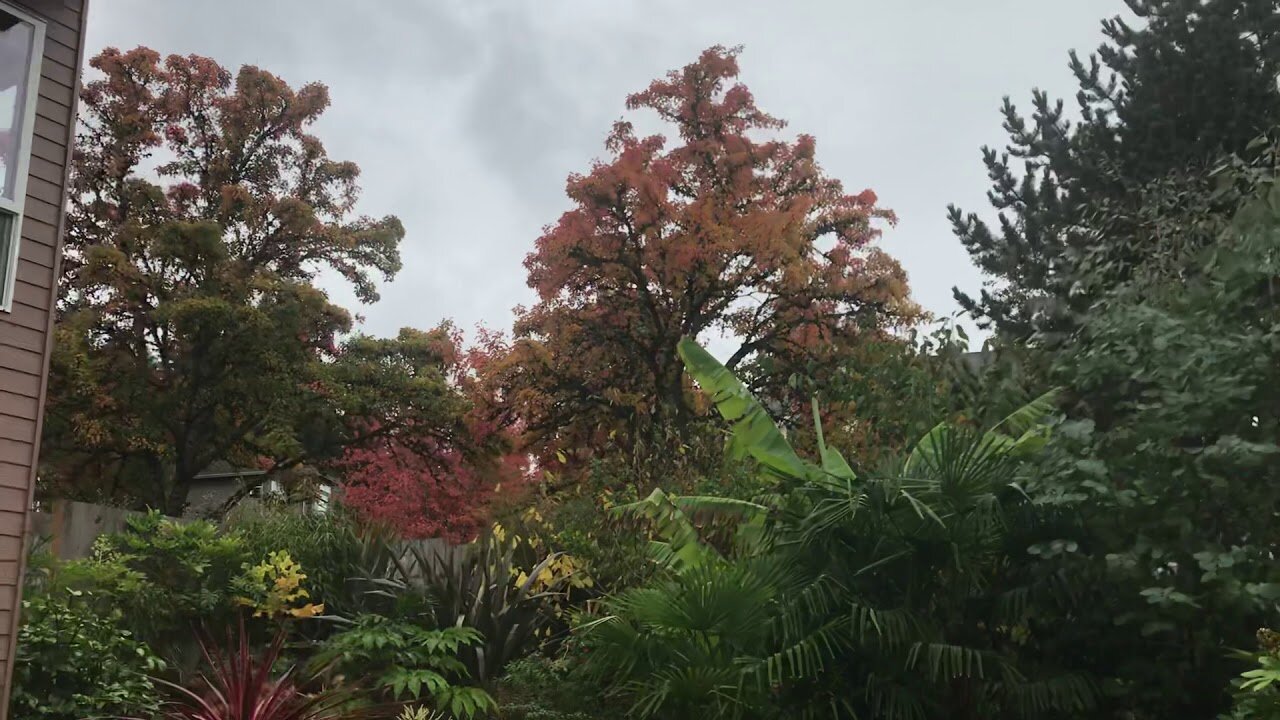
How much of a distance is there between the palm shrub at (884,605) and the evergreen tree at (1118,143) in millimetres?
2313

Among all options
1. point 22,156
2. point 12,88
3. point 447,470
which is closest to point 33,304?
point 22,156

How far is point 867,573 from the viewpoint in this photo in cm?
707

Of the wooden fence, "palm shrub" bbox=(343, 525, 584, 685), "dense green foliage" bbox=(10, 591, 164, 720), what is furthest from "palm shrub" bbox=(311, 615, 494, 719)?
the wooden fence

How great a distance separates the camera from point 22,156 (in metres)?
6.11

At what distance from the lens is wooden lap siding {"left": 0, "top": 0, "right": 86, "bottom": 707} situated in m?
5.87

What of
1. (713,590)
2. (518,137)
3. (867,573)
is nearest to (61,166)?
(713,590)

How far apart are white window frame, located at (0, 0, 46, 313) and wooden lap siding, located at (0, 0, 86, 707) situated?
0.04 m

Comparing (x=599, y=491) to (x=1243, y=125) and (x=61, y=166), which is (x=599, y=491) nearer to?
(x=61, y=166)

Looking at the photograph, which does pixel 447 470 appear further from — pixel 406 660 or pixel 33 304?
pixel 33 304

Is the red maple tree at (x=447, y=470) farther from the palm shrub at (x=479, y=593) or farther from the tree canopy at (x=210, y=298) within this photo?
the palm shrub at (x=479, y=593)

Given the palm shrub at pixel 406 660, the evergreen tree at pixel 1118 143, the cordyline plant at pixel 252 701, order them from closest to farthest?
the cordyline plant at pixel 252 701 → the palm shrub at pixel 406 660 → the evergreen tree at pixel 1118 143

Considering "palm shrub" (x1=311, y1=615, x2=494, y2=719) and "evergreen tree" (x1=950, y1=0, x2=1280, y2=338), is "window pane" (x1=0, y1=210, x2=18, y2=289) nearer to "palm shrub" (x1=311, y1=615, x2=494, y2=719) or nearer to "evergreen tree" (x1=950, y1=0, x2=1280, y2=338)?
"palm shrub" (x1=311, y1=615, x2=494, y2=719)

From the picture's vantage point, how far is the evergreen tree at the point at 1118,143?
Answer: 384 inches

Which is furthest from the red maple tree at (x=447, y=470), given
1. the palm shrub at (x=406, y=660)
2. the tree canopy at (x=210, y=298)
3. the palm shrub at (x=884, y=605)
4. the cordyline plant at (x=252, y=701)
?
the palm shrub at (x=884, y=605)
